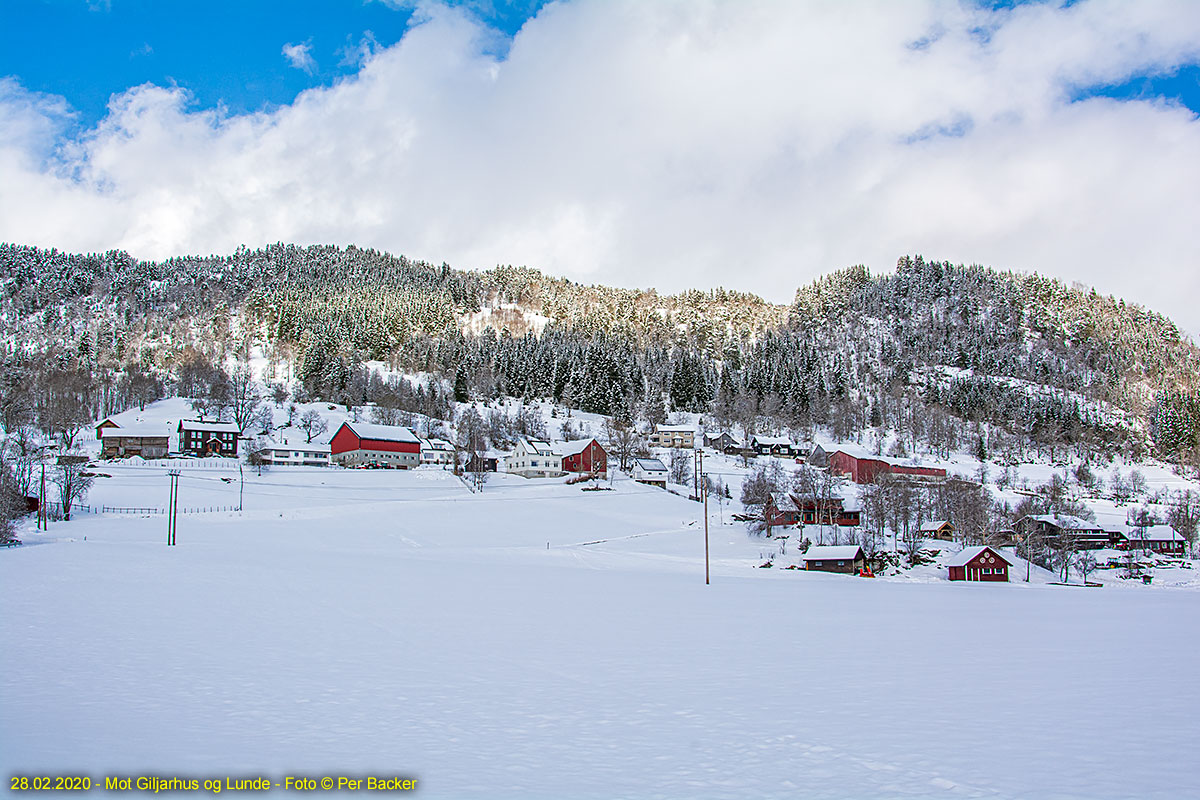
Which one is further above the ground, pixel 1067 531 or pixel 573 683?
pixel 573 683

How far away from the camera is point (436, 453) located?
109m

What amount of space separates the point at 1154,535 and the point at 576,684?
9063 centimetres

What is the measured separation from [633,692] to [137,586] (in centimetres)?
2255

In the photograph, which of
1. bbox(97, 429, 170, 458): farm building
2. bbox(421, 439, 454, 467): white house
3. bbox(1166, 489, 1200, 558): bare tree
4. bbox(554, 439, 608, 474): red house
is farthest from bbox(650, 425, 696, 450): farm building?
bbox(97, 429, 170, 458): farm building

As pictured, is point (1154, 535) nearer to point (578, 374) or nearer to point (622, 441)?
point (622, 441)

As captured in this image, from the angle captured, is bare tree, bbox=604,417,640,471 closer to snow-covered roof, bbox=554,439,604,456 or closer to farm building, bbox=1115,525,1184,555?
snow-covered roof, bbox=554,439,604,456

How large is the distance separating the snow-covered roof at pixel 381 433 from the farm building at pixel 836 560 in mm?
63705

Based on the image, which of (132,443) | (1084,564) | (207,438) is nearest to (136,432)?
(132,443)

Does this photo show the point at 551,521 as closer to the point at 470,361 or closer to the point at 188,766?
the point at 188,766

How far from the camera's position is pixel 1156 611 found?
3400 cm

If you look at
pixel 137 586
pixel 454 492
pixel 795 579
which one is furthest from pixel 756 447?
pixel 137 586

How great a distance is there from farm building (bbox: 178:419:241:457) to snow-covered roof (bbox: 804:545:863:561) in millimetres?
81554

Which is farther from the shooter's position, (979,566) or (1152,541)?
(1152,541)

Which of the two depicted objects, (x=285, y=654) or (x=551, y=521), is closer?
(x=285, y=654)
